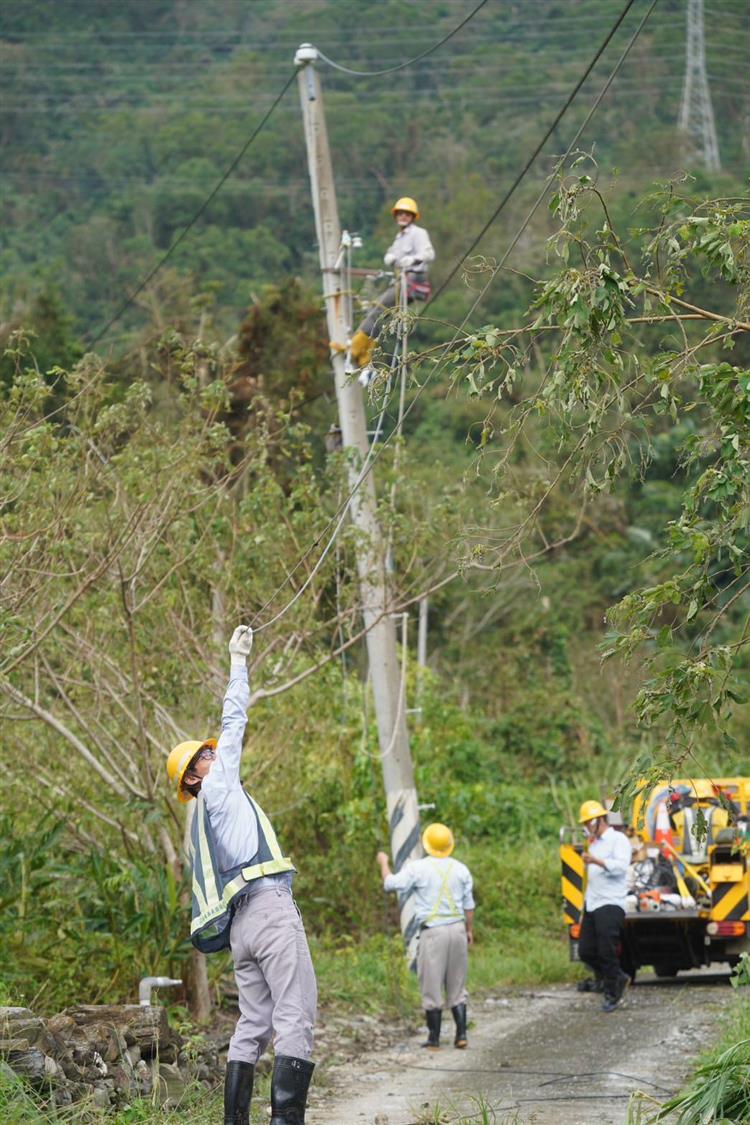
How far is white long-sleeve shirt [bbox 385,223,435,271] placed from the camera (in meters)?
15.2

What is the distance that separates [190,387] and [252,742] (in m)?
3.56

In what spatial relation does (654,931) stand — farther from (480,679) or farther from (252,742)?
(480,679)

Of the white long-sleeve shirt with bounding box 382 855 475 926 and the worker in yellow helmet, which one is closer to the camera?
the white long-sleeve shirt with bounding box 382 855 475 926

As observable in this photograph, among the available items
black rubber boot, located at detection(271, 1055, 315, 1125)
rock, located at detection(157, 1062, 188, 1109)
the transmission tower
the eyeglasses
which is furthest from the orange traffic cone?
the transmission tower

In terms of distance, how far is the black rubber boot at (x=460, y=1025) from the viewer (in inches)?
500

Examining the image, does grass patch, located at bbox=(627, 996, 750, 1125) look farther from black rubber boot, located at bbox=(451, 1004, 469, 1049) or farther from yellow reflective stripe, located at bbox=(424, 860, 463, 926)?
yellow reflective stripe, located at bbox=(424, 860, 463, 926)

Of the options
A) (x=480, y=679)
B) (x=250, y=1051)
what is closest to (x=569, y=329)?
(x=250, y=1051)

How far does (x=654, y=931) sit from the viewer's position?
16.2 m

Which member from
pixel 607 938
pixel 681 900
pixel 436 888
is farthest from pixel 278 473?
→ pixel 436 888

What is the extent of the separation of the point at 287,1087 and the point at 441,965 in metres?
5.34

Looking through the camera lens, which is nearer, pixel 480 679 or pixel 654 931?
pixel 654 931

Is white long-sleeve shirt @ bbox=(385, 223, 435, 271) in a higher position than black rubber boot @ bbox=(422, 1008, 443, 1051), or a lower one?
higher

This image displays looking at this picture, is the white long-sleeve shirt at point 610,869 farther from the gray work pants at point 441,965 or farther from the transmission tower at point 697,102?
the transmission tower at point 697,102

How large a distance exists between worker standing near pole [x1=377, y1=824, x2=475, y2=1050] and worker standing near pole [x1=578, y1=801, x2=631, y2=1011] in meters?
2.03
